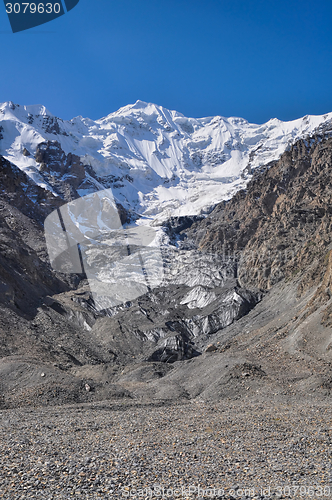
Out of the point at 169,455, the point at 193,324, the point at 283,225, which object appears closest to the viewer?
the point at 169,455

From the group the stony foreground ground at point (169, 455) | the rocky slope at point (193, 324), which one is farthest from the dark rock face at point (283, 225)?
the stony foreground ground at point (169, 455)

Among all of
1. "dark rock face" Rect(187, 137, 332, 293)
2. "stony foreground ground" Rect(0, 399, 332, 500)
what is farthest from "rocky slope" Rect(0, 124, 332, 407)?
"stony foreground ground" Rect(0, 399, 332, 500)

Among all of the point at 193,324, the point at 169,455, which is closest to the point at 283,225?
the point at 193,324

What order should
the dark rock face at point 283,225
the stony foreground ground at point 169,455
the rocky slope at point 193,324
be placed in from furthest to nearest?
1. the dark rock face at point 283,225
2. the rocky slope at point 193,324
3. the stony foreground ground at point 169,455

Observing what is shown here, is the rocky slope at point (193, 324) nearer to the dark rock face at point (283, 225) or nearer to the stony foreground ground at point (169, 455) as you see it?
the dark rock face at point (283, 225)

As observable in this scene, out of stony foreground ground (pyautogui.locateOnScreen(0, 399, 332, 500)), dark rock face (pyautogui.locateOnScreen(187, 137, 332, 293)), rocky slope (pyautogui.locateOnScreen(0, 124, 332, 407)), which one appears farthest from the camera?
dark rock face (pyautogui.locateOnScreen(187, 137, 332, 293))

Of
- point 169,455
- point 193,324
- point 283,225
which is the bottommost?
point 193,324

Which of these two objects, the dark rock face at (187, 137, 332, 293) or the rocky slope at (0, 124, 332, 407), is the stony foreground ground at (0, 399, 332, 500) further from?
the dark rock face at (187, 137, 332, 293)

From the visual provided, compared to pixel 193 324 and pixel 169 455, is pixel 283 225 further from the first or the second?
pixel 169 455

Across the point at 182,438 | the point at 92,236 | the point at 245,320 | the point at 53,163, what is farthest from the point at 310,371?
the point at 53,163
